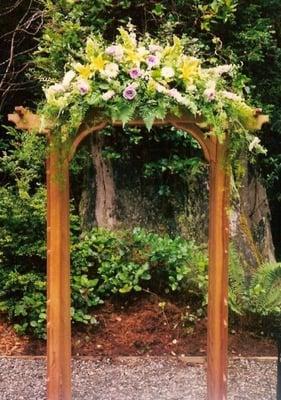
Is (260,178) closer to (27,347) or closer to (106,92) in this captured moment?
(27,347)

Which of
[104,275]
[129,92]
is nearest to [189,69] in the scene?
[129,92]

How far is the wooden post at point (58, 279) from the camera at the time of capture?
10.0ft

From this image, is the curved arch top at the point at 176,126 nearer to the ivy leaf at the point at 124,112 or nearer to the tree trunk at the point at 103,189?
the ivy leaf at the point at 124,112

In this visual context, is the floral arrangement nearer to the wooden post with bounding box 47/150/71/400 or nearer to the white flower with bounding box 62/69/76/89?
the white flower with bounding box 62/69/76/89

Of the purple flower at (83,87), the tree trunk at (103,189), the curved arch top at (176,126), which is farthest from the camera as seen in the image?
the tree trunk at (103,189)

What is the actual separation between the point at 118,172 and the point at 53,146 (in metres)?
2.70

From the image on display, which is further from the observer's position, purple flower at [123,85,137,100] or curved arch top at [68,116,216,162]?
curved arch top at [68,116,216,162]

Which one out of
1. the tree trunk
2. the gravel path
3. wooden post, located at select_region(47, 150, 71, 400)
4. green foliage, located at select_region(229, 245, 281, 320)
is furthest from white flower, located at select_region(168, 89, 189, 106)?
the tree trunk

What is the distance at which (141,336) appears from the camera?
15.8 feet

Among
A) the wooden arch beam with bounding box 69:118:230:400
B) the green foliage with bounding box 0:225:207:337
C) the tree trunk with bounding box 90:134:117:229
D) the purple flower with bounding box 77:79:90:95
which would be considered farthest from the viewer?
the tree trunk with bounding box 90:134:117:229

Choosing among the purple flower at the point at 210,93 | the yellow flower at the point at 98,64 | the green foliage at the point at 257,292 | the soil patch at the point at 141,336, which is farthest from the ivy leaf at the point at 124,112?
the soil patch at the point at 141,336

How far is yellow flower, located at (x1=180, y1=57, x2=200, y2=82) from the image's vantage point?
2863 millimetres

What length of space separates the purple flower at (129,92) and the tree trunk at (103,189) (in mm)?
2858

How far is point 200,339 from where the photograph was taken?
191 inches
